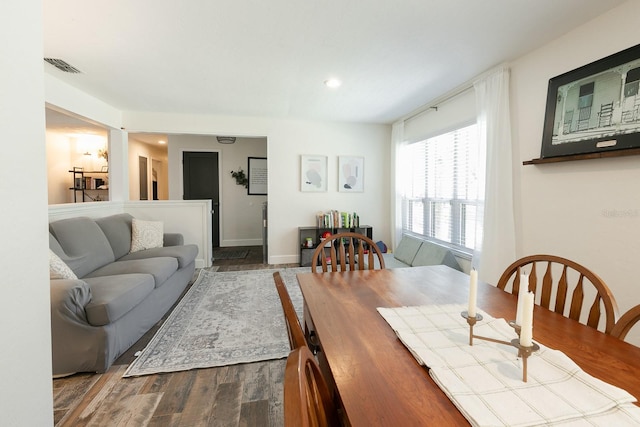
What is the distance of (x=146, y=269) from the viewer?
8.56ft

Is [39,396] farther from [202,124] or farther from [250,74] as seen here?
[202,124]

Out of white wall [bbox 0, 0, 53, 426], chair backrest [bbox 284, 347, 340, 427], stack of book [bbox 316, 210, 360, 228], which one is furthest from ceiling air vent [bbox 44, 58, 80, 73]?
chair backrest [bbox 284, 347, 340, 427]

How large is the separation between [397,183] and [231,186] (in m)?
3.55

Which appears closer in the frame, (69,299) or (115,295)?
(69,299)

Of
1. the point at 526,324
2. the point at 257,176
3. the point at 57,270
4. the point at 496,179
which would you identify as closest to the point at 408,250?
the point at 496,179

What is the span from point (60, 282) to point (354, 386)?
6.83ft

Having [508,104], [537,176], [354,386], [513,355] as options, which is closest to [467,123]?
[508,104]

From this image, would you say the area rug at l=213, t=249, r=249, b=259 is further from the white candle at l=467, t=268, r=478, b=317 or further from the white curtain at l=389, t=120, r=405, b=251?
the white candle at l=467, t=268, r=478, b=317

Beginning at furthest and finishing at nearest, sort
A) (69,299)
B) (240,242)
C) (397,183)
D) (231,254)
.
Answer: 1. (240,242)
2. (231,254)
3. (397,183)
4. (69,299)

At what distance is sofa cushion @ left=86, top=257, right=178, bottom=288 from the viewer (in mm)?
2572

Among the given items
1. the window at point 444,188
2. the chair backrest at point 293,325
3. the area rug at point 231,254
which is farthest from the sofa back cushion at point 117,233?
the window at point 444,188

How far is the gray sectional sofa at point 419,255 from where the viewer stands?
315 centimetres

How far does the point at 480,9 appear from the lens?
71.6 inches

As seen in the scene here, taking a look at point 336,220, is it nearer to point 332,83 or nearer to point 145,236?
point 332,83
